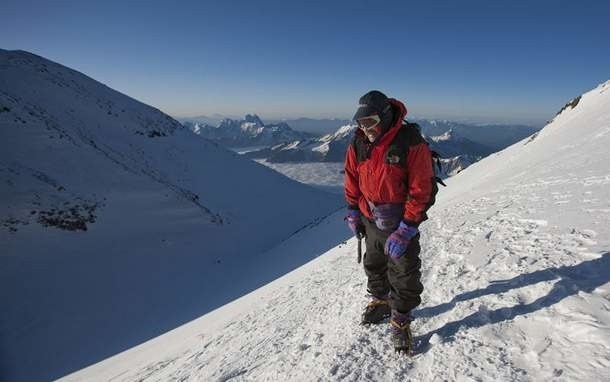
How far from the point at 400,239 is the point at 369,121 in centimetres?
134

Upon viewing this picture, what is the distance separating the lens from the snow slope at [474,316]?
364cm

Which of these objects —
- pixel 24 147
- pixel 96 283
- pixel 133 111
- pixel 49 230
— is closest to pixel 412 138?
pixel 96 283

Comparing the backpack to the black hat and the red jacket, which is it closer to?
the red jacket

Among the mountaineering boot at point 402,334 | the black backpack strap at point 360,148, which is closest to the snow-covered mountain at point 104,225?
the mountaineering boot at point 402,334

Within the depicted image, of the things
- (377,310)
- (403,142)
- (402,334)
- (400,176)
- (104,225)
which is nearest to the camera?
(403,142)

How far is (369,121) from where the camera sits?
4.20 m

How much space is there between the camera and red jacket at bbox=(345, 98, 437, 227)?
4027 millimetres

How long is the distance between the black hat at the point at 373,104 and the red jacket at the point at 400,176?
14cm

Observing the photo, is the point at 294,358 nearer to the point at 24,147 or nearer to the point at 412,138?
the point at 412,138

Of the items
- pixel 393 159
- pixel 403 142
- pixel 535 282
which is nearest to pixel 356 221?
pixel 393 159

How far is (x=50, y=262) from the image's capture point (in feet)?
62.3

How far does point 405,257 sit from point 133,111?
50.1 m

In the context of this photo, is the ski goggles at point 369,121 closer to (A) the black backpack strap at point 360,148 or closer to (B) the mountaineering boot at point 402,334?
(A) the black backpack strap at point 360,148

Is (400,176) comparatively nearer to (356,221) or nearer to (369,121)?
(369,121)
